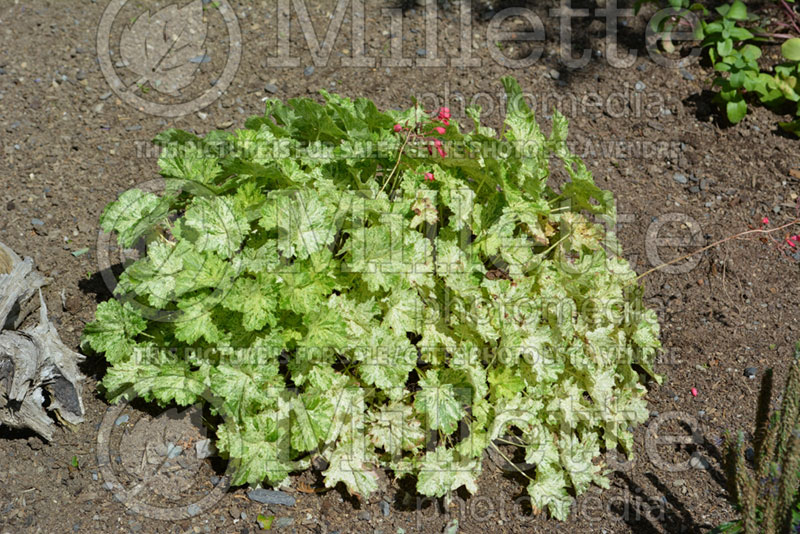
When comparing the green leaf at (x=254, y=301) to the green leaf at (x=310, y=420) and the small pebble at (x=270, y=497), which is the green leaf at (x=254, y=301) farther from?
the small pebble at (x=270, y=497)

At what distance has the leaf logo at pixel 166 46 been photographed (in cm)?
419

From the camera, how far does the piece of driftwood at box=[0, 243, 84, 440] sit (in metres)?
2.74

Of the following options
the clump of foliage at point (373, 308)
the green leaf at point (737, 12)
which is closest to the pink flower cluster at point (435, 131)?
the clump of foliage at point (373, 308)

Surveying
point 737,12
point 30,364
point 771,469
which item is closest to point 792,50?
point 737,12

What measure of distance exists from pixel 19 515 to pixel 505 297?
1.99 metres

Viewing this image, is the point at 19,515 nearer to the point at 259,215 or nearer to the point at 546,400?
the point at 259,215

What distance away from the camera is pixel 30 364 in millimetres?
2770

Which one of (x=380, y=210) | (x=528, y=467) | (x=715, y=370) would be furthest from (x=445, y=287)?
(x=715, y=370)

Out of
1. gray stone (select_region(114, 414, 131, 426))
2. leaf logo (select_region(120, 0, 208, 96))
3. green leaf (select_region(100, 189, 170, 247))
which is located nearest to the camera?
green leaf (select_region(100, 189, 170, 247))

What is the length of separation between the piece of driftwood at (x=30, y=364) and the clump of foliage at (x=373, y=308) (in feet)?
0.55

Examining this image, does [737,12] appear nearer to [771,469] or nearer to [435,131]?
[435,131]

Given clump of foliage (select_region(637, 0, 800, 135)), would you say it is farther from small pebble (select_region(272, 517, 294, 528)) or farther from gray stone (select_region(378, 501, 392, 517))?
small pebble (select_region(272, 517, 294, 528))

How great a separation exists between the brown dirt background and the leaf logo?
5.2 inches

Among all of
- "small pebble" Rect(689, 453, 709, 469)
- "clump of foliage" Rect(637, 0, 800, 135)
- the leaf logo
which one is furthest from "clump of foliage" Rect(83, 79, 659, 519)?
"clump of foliage" Rect(637, 0, 800, 135)
